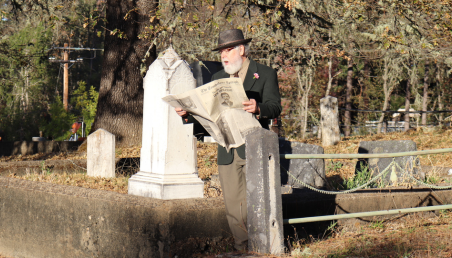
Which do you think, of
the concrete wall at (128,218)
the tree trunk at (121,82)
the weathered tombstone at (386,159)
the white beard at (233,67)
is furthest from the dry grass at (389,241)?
the tree trunk at (121,82)

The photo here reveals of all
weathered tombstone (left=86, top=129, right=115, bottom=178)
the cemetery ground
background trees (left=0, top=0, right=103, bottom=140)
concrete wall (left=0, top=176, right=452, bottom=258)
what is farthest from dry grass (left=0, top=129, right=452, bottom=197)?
background trees (left=0, top=0, right=103, bottom=140)

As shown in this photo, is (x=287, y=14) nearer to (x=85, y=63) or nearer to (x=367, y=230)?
(x=367, y=230)

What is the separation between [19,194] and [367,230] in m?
4.25

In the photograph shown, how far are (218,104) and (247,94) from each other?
1.89 feet

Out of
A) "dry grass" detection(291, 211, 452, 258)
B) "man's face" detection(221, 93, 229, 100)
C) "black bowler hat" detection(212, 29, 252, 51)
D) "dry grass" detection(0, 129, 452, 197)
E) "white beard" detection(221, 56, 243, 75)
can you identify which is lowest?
"dry grass" detection(291, 211, 452, 258)

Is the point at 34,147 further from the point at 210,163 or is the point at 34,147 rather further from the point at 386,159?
the point at 386,159

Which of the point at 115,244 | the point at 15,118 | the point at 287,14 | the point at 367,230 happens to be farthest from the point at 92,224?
the point at 15,118

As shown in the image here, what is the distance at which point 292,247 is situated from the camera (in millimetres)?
4578

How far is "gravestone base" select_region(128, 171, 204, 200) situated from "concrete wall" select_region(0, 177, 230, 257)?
422mm

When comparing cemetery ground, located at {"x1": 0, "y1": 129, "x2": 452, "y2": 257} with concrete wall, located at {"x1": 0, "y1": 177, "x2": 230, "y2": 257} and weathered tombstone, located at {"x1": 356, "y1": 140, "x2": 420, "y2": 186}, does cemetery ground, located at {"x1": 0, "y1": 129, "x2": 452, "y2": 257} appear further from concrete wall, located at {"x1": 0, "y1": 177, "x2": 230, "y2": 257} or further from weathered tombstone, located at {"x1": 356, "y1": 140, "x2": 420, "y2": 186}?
concrete wall, located at {"x1": 0, "y1": 177, "x2": 230, "y2": 257}

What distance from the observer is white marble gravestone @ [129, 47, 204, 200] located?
5250mm

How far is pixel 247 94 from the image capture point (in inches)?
162

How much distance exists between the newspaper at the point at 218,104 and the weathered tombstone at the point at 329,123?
1032 centimetres

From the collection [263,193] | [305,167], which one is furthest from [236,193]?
[305,167]
